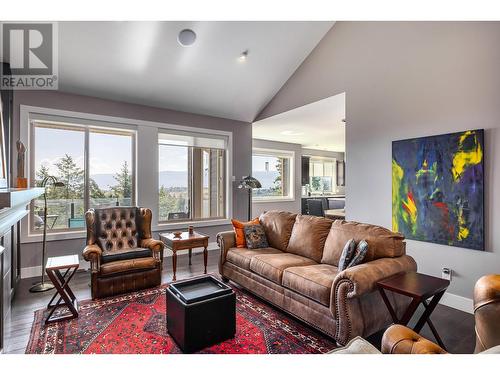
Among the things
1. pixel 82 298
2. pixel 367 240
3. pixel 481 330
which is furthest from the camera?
pixel 82 298

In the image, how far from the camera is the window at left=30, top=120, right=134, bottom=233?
3996 mm

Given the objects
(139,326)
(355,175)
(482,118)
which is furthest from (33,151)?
(482,118)

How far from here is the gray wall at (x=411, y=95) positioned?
2672 millimetres

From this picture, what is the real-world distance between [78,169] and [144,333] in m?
3.03

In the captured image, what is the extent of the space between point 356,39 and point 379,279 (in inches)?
131

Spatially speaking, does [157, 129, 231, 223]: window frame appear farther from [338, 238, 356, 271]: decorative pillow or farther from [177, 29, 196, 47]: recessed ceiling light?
[338, 238, 356, 271]: decorative pillow

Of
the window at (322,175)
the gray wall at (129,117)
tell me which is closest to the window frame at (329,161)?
the window at (322,175)

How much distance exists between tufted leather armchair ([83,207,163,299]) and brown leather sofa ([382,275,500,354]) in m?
2.86

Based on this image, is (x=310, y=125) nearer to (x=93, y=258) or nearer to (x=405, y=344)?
(x=93, y=258)

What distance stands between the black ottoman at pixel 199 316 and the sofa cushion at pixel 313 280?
1.97ft

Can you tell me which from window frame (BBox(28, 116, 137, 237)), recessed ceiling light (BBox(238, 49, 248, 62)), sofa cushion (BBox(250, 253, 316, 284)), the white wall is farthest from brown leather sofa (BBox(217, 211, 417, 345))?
the white wall

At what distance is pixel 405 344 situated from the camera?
1.10m

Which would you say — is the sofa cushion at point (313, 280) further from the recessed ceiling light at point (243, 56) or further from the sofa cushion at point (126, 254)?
the recessed ceiling light at point (243, 56)

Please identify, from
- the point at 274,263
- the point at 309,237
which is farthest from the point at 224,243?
the point at 309,237
